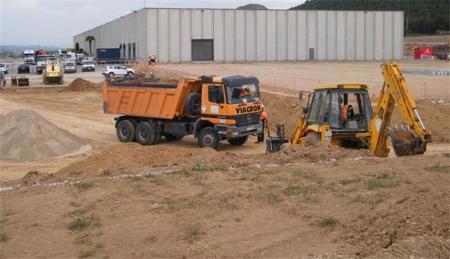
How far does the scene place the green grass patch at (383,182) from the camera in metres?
9.20

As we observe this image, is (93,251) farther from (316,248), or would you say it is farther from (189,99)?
(189,99)

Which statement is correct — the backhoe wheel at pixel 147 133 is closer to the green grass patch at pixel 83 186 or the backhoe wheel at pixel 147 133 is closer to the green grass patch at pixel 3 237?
the green grass patch at pixel 83 186

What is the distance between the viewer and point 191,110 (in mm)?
21703

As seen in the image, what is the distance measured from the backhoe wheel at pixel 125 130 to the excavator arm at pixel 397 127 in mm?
11339

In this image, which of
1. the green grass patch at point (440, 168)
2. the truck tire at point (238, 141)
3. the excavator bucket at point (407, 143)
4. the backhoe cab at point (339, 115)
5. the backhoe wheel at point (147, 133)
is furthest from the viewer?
the backhoe wheel at point (147, 133)

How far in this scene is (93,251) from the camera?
7.46 meters

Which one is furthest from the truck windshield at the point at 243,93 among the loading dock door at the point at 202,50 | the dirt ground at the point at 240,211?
the loading dock door at the point at 202,50

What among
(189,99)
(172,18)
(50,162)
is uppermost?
(172,18)

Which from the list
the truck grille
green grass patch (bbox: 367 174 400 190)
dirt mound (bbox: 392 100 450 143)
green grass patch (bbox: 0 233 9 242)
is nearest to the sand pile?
the truck grille

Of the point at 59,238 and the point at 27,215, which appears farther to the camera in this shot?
the point at 27,215

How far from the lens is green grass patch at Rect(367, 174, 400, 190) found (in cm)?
920

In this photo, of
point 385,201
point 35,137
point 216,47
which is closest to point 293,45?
point 216,47

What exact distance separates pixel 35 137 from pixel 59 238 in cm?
1317

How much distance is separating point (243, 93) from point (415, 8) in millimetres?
122943
